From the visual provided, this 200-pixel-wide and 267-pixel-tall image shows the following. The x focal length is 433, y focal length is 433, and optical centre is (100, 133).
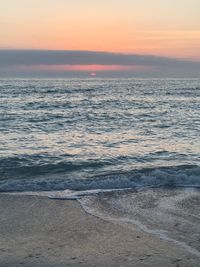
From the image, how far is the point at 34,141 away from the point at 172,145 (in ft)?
17.0

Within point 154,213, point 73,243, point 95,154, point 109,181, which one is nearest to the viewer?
point 73,243

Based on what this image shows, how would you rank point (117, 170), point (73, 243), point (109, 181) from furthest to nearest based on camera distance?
point (117, 170)
point (109, 181)
point (73, 243)

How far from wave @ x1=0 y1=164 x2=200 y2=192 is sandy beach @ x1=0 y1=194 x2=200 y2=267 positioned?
2.11 meters

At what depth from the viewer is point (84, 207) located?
8.21 m

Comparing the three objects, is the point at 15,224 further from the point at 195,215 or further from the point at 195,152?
the point at 195,152

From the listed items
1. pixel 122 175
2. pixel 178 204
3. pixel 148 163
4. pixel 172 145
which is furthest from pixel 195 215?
pixel 172 145

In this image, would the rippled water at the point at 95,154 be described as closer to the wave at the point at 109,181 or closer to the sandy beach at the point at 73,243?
the wave at the point at 109,181

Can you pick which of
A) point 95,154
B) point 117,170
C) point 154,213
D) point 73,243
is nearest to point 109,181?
point 117,170

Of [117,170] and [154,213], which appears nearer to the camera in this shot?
[154,213]

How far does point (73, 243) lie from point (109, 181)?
14.6 ft

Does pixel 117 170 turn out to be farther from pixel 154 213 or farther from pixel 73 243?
pixel 73 243

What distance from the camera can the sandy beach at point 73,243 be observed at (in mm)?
5566

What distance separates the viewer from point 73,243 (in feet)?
20.5

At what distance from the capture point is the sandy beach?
18.3 ft
